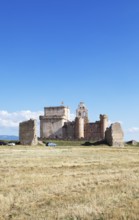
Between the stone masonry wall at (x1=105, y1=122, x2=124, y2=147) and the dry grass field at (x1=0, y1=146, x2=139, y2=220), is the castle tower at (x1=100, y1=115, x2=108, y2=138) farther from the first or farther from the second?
the dry grass field at (x1=0, y1=146, x2=139, y2=220)

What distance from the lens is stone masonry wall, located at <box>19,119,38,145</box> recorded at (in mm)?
63250

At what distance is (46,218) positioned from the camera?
12547mm

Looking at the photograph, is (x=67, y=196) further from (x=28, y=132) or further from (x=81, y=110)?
(x=81, y=110)

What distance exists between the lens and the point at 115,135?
69.2 meters

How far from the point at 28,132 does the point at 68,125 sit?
157ft

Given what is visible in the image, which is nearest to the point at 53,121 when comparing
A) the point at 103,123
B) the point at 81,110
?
the point at 81,110

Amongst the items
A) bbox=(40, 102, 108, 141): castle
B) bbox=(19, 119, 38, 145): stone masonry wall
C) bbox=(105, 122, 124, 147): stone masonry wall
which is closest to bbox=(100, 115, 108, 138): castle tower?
bbox=(40, 102, 108, 141): castle

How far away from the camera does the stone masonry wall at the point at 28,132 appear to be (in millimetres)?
63250

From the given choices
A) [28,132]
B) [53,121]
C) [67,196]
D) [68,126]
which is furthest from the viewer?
[53,121]

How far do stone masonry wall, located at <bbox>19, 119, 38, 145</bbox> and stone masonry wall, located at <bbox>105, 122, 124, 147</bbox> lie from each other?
1452cm

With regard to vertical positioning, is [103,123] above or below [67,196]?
above

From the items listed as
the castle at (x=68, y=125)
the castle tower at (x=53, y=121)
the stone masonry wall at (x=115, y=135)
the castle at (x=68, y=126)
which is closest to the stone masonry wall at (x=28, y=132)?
the stone masonry wall at (x=115, y=135)

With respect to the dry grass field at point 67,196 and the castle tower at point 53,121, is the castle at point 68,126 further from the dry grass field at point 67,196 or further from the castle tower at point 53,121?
the dry grass field at point 67,196

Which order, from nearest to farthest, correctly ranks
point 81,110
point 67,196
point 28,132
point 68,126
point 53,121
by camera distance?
point 67,196
point 28,132
point 68,126
point 53,121
point 81,110
